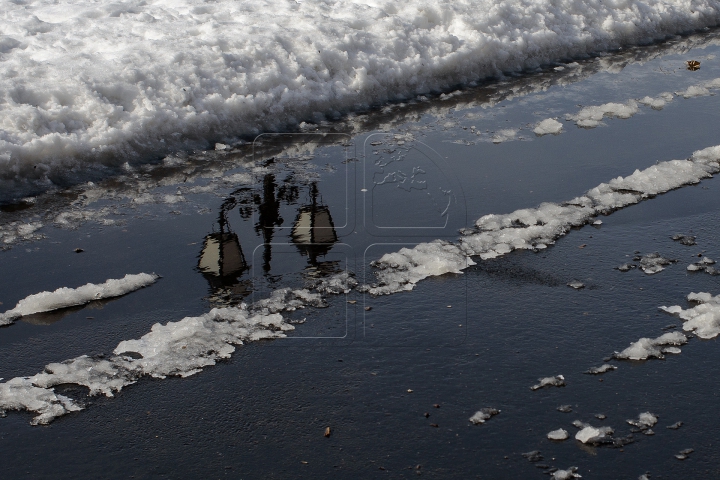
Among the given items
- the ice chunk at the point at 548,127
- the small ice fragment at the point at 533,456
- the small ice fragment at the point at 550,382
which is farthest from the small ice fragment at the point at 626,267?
the ice chunk at the point at 548,127

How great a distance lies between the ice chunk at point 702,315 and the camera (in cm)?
501

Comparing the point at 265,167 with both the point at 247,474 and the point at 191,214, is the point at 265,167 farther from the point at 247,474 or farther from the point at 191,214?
the point at 247,474

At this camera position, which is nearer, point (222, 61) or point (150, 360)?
point (150, 360)

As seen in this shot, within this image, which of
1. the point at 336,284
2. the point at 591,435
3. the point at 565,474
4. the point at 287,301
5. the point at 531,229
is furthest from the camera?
the point at 531,229

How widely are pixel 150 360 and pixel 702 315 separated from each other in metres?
3.38

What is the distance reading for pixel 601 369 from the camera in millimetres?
4566

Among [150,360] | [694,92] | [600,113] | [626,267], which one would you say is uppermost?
[694,92]

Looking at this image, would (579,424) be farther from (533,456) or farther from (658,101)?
(658,101)

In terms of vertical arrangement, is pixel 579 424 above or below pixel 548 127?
below

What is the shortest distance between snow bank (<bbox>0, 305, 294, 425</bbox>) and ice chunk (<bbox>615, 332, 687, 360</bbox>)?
2.02 meters

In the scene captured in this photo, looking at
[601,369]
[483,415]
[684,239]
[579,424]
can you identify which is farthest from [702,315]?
[483,415]

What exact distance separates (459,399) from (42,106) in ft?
19.0

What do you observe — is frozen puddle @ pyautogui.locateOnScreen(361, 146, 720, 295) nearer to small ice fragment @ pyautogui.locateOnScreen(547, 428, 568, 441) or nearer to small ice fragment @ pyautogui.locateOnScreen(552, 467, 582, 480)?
small ice fragment @ pyautogui.locateOnScreen(547, 428, 568, 441)

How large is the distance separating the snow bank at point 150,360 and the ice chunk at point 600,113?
215 inches
